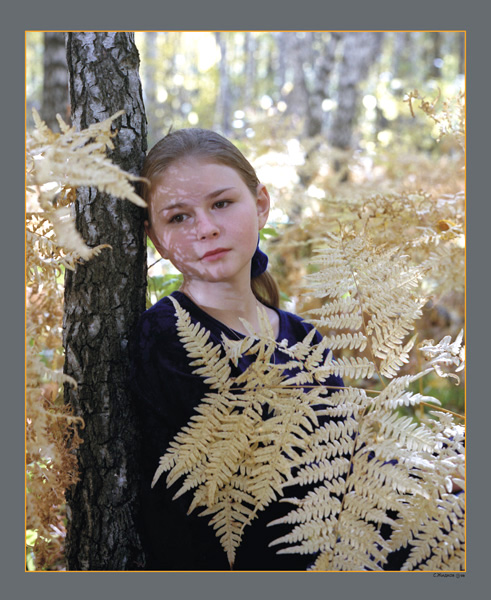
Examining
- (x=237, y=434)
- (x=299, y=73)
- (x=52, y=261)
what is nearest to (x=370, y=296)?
(x=237, y=434)

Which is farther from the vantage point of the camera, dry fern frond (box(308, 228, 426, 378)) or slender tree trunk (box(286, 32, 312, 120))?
slender tree trunk (box(286, 32, 312, 120))

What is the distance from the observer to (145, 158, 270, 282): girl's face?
1.69 meters

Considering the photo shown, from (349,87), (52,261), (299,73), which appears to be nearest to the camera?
(52,261)

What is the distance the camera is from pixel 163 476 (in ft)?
5.67

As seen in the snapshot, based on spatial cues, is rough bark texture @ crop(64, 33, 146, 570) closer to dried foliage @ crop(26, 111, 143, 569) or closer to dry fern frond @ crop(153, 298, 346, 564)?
dried foliage @ crop(26, 111, 143, 569)

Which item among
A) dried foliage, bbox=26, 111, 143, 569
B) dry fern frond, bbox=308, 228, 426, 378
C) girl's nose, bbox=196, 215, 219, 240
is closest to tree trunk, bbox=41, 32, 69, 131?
dried foliage, bbox=26, 111, 143, 569

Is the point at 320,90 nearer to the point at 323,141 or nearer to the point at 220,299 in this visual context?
the point at 323,141

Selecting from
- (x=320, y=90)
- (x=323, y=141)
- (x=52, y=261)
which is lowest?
(x=52, y=261)

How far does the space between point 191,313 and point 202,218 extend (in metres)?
0.32

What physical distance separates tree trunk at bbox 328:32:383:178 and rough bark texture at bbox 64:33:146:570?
16.4 feet

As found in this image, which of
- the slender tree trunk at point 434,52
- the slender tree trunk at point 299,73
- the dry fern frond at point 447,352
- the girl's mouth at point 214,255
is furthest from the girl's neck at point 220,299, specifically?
the slender tree trunk at point 434,52

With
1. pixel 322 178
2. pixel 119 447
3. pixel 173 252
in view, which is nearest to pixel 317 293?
pixel 173 252

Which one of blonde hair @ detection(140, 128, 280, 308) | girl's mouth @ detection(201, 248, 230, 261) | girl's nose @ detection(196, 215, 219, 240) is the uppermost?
blonde hair @ detection(140, 128, 280, 308)

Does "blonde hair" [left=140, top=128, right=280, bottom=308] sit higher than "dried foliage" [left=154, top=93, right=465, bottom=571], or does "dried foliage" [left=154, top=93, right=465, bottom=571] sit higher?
"blonde hair" [left=140, top=128, right=280, bottom=308]
